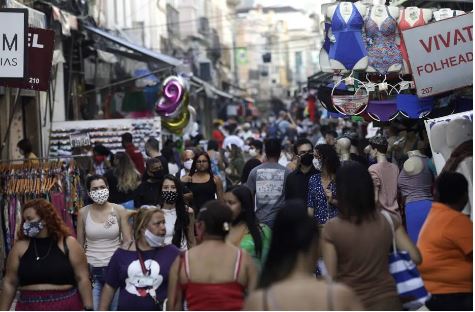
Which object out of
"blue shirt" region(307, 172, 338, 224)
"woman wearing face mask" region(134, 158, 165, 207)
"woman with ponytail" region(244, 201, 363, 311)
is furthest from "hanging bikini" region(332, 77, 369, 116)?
"woman with ponytail" region(244, 201, 363, 311)

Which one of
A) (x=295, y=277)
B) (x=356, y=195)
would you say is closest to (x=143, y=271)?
(x=356, y=195)

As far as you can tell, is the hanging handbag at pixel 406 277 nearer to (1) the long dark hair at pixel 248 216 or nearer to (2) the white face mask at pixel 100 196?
(1) the long dark hair at pixel 248 216

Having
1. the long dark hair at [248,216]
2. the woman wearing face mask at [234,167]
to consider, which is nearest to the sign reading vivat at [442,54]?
the long dark hair at [248,216]

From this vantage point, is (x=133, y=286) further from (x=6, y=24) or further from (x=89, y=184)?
(x=6, y=24)

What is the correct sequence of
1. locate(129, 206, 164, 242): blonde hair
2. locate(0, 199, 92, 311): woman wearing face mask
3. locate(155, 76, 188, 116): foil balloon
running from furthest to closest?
locate(155, 76, 188, 116): foil balloon < locate(0, 199, 92, 311): woman wearing face mask < locate(129, 206, 164, 242): blonde hair

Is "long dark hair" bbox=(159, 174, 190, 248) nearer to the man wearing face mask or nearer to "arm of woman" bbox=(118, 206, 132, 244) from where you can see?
"arm of woman" bbox=(118, 206, 132, 244)

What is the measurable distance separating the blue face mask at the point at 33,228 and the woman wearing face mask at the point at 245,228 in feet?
4.29

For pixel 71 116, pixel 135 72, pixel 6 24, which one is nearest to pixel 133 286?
pixel 6 24

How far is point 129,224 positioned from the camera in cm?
951

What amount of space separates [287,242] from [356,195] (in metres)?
1.31

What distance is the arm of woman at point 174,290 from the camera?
654 cm

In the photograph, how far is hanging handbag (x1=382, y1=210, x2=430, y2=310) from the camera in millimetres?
6672

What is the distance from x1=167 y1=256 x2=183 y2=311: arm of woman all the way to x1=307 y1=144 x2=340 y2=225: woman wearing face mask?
384 centimetres

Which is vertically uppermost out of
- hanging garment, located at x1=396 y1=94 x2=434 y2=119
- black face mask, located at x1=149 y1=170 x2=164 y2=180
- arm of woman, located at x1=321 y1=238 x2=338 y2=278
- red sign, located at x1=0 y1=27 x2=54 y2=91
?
red sign, located at x1=0 y1=27 x2=54 y2=91
